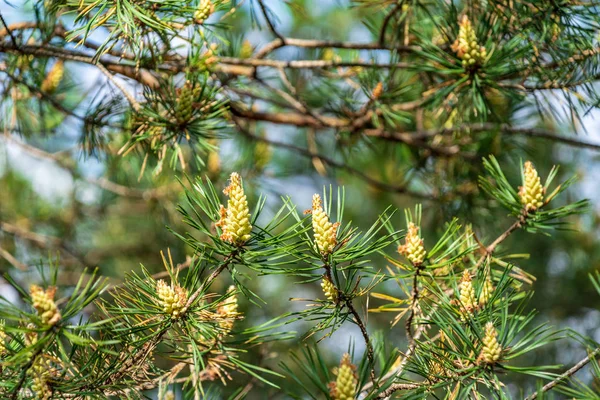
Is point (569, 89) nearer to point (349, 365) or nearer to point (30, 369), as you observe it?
point (349, 365)

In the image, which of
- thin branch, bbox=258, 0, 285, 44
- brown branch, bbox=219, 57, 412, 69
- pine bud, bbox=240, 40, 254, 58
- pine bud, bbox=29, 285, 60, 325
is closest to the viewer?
pine bud, bbox=29, 285, 60, 325

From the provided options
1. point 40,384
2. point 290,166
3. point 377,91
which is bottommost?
point 40,384

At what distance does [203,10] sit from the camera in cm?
82

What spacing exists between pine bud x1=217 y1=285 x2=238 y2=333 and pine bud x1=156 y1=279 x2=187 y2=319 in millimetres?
49

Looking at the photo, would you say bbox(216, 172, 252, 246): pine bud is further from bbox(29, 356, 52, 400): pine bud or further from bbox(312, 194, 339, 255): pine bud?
bbox(29, 356, 52, 400): pine bud

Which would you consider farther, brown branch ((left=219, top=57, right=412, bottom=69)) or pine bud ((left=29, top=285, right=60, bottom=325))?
brown branch ((left=219, top=57, right=412, bottom=69))

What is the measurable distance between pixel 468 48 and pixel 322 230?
44 centimetres

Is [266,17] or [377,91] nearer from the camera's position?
[266,17]

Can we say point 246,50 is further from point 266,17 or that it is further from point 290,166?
point 290,166

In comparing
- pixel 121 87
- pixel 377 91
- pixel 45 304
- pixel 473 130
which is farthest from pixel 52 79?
pixel 473 130

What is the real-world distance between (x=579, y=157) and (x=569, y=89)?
1708mm

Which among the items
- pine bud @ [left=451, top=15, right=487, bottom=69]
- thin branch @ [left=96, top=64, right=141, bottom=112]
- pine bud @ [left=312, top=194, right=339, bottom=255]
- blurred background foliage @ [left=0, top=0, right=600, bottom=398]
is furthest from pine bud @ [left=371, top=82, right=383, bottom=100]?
pine bud @ [left=312, top=194, right=339, bottom=255]

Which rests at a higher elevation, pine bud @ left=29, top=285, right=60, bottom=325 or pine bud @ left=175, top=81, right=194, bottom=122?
pine bud @ left=175, top=81, right=194, bottom=122

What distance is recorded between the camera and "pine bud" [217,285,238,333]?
Result: 66 centimetres
